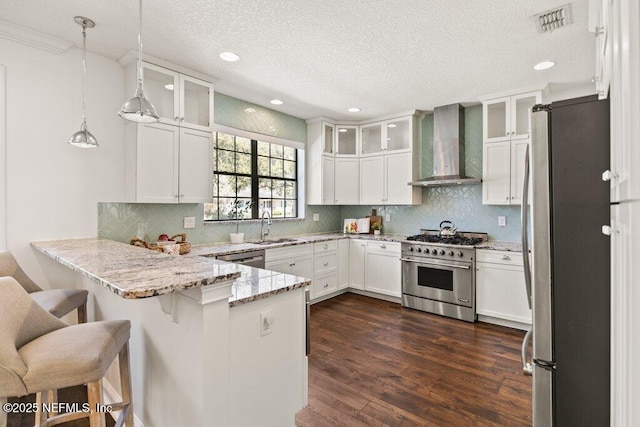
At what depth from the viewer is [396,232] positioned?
5.05 m

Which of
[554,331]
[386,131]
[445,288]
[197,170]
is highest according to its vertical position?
[386,131]

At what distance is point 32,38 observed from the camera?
8.20ft

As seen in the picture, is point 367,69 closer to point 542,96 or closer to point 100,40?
point 542,96

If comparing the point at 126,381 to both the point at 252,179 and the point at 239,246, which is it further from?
the point at 252,179

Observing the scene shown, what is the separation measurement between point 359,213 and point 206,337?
433 cm

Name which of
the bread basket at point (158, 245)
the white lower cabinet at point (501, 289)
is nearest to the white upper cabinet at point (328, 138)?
the bread basket at point (158, 245)

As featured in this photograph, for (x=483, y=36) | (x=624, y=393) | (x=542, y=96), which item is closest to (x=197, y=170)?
(x=483, y=36)

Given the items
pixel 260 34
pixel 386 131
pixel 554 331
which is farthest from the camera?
pixel 386 131

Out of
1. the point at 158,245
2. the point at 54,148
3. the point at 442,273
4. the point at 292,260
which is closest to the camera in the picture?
the point at 54,148

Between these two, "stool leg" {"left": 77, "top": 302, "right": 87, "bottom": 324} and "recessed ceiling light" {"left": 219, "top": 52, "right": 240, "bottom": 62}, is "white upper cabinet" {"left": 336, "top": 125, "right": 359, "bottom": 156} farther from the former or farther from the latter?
"stool leg" {"left": 77, "top": 302, "right": 87, "bottom": 324}

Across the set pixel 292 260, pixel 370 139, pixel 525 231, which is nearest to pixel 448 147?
pixel 370 139

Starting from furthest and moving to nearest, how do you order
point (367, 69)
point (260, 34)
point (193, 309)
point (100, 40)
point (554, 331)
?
point (367, 69) < point (100, 40) < point (260, 34) < point (554, 331) < point (193, 309)

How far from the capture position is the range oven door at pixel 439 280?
374cm

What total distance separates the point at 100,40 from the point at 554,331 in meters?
3.67
